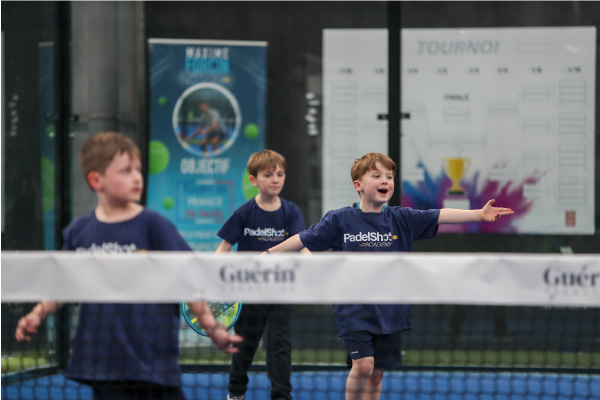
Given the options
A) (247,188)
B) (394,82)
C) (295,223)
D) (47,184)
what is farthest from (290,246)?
(47,184)

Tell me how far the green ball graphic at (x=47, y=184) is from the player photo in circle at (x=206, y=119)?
40.6 inches

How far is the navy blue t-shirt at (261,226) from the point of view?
21.3 ft

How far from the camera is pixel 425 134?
26.0 ft

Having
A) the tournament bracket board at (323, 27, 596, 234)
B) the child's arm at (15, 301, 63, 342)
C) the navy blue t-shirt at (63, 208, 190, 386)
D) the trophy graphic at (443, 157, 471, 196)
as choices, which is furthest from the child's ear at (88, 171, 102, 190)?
the trophy graphic at (443, 157, 471, 196)

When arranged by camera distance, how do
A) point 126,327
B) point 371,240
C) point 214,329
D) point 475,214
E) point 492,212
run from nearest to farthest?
point 214,329
point 126,327
point 492,212
point 475,214
point 371,240

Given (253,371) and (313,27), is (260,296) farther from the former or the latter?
(313,27)

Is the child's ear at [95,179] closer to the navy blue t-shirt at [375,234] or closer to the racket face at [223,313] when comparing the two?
the navy blue t-shirt at [375,234]

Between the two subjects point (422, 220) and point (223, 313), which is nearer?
point (422, 220)

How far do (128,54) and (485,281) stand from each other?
4879 mm

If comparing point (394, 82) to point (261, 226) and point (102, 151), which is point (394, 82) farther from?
point (102, 151)

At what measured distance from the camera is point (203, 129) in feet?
26.5

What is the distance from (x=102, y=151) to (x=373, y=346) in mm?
2048

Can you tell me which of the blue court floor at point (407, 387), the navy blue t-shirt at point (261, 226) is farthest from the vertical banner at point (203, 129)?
the navy blue t-shirt at point (261, 226)

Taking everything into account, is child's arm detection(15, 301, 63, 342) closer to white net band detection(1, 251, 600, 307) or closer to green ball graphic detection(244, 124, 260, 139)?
white net band detection(1, 251, 600, 307)
